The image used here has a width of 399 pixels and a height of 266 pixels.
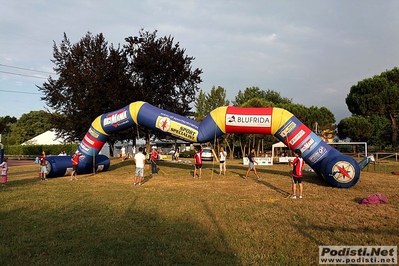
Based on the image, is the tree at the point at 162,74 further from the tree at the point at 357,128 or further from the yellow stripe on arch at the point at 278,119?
the tree at the point at 357,128

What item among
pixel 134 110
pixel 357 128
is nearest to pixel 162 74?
pixel 134 110

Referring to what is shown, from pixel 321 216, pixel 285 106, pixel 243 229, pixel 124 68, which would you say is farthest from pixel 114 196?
pixel 285 106

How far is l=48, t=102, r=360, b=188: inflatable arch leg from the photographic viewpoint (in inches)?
486

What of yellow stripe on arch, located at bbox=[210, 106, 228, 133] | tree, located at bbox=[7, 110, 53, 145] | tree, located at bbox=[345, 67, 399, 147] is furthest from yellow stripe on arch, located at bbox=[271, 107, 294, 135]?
tree, located at bbox=[7, 110, 53, 145]

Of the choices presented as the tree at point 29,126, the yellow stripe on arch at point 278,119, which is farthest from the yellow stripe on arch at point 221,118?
the tree at point 29,126

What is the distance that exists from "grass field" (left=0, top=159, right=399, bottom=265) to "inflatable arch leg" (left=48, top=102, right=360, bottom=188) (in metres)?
1.23

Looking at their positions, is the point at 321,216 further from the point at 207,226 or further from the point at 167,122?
the point at 167,122

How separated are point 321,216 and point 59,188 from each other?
1023 centimetres

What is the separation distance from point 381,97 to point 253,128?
3833 centimetres

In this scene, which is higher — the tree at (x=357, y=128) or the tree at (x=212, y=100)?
the tree at (x=212, y=100)

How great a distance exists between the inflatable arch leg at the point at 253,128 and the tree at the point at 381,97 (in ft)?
120

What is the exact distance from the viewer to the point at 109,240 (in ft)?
20.0

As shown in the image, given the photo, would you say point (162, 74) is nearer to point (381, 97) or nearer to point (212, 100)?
point (212, 100)

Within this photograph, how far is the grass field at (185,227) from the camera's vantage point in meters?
5.30
